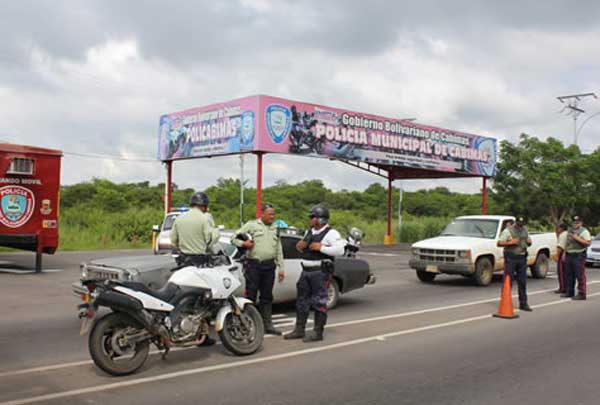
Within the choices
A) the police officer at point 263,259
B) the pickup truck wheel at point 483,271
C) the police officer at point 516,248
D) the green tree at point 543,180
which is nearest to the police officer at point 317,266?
the police officer at point 263,259

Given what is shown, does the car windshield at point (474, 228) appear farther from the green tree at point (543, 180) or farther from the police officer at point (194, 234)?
the green tree at point (543, 180)

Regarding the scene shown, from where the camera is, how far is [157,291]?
6.49 m

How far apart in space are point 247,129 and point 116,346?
619 inches

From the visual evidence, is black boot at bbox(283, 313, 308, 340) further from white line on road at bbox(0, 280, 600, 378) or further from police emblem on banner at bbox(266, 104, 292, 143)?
police emblem on banner at bbox(266, 104, 292, 143)

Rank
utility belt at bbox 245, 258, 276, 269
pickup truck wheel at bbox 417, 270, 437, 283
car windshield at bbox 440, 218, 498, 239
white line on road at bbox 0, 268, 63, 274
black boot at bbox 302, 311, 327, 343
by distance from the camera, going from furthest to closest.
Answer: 1. white line on road at bbox 0, 268, 63, 274
2. pickup truck wheel at bbox 417, 270, 437, 283
3. car windshield at bbox 440, 218, 498, 239
4. utility belt at bbox 245, 258, 276, 269
5. black boot at bbox 302, 311, 327, 343

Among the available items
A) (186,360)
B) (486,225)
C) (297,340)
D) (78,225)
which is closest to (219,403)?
(186,360)

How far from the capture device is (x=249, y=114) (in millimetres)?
21266

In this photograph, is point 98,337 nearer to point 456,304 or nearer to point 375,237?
point 456,304

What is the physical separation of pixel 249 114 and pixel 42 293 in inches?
430

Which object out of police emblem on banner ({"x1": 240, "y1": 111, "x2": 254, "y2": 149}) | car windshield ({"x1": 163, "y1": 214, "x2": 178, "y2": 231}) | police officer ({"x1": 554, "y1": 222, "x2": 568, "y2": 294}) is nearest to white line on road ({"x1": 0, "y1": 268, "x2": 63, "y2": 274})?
car windshield ({"x1": 163, "y1": 214, "x2": 178, "y2": 231})

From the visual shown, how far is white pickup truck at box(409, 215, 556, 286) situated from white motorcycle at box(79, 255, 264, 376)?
822 centimetres

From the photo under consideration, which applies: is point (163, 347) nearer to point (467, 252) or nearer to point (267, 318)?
point (267, 318)

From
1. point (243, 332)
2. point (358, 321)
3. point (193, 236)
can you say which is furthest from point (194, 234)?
point (358, 321)

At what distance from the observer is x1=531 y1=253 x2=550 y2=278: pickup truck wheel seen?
54.4 feet
